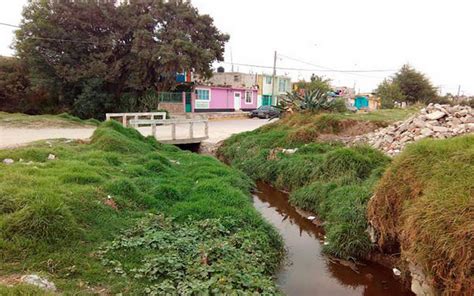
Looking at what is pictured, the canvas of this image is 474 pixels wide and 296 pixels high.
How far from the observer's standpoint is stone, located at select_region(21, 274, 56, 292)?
3388 millimetres

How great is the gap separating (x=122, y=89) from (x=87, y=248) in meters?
25.0

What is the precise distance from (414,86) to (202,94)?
27598 millimetres

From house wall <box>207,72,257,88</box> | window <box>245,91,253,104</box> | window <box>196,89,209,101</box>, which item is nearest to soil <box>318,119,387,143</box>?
window <box>196,89,209,101</box>

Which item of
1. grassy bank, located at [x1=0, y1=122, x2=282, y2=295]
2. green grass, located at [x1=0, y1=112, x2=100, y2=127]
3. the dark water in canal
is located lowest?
the dark water in canal

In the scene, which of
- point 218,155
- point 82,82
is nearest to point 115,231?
point 218,155

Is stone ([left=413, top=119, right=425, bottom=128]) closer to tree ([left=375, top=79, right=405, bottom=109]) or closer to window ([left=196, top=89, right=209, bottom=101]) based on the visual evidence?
window ([left=196, top=89, right=209, bottom=101])

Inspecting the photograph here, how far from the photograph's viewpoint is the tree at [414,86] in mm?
41906

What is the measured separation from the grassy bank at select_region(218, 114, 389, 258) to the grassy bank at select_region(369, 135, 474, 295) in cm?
84

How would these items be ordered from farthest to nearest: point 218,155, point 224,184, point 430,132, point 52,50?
point 52,50
point 218,155
point 430,132
point 224,184

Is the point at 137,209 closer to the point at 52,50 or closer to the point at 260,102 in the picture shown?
the point at 52,50

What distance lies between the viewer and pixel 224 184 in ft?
28.3

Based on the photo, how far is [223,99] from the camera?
37500 millimetres

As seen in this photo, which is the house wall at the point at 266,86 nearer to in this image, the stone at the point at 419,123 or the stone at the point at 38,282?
the stone at the point at 419,123

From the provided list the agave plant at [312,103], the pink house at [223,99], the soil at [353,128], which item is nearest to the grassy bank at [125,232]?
the soil at [353,128]
